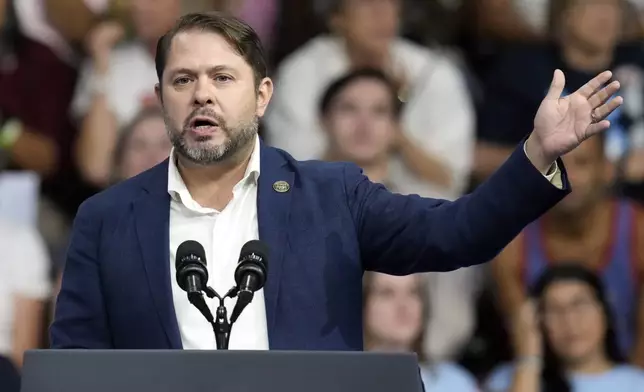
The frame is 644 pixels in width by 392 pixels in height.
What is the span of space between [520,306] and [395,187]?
2.40 ft

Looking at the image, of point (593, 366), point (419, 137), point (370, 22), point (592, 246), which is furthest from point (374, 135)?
point (593, 366)

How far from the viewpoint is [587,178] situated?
5117 millimetres

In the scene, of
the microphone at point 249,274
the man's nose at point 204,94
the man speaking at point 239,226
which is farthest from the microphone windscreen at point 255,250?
the man's nose at point 204,94

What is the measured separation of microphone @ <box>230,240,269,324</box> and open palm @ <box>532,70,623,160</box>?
0.63 m

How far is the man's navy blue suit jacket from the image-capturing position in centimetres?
255

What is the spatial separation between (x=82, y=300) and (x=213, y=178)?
0.42 metres

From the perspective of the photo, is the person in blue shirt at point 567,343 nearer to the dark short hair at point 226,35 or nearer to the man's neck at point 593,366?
the man's neck at point 593,366

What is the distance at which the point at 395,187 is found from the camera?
16.7 feet

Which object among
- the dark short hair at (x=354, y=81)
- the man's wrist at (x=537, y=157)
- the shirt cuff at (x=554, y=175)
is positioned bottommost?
the shirt cuff at (x=554, y=175)

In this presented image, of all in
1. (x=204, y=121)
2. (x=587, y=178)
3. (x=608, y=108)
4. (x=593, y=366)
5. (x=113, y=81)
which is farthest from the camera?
(x=113, y=81)

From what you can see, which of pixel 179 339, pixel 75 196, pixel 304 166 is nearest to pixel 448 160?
pixel 75 196

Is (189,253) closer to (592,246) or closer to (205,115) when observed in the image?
(205,115)

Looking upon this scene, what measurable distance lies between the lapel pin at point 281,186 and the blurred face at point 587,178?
264cm

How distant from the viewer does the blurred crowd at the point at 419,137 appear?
16.2 feet
